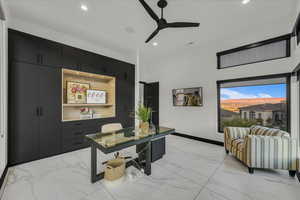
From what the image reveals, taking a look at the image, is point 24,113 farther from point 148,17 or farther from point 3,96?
point 148,17

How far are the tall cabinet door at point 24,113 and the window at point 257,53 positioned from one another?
485cm

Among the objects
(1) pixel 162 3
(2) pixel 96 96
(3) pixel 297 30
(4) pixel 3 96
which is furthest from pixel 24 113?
(3) pixel 297 30

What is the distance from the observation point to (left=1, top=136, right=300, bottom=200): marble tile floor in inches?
64.5

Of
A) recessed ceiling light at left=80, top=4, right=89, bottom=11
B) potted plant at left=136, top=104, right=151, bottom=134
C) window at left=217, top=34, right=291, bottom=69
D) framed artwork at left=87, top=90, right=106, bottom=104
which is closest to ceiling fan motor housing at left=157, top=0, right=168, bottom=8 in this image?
recessed ceiling light at left=80, top=4, right=89, bottom=11

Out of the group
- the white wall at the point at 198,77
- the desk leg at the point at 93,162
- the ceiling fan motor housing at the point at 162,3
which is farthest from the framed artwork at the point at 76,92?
the white wall at the point at 198,77

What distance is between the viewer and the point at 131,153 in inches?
121

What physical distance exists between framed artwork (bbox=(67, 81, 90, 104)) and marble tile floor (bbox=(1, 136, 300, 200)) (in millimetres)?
1451

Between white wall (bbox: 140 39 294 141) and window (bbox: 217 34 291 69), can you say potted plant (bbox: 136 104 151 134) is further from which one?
window (bbox: 217 34 291 69)

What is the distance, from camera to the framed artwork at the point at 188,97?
4.04 meters

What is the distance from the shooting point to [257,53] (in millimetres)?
3074

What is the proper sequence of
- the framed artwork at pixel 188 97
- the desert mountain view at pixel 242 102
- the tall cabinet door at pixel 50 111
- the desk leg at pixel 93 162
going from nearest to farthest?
the desk leg at pixel 93 162 < the tall cabinet door at pixel 50 111 < the desert mountain view at pixel 242 102 < the framed artwork at pixel 188 97

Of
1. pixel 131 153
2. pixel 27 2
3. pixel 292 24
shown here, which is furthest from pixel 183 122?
pixel 27 2

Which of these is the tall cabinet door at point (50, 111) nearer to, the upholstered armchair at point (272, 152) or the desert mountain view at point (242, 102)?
the upholstered armchair at point (272, 152)

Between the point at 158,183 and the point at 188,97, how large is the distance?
3.05 metres
